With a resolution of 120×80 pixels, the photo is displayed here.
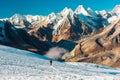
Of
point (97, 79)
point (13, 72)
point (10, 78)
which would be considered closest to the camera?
point (10, 78)

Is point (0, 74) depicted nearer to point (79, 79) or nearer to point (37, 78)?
point (37, 78)

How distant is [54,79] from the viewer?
43.4m

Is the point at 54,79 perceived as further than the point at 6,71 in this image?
No

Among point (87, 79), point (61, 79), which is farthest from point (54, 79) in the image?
point (87, 79)

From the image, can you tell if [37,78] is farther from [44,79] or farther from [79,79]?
[79,79]

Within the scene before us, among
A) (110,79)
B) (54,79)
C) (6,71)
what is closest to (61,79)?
(54,79)

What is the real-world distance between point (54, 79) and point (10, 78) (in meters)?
5.33

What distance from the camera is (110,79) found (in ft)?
150

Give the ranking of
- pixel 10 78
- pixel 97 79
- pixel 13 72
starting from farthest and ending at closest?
pixel 13 72 → pixel 97 79 → pixel 10 78

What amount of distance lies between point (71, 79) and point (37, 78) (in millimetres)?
4216

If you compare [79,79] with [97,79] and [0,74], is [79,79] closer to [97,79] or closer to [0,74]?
[97,79]

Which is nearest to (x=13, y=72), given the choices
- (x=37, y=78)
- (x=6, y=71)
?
(x=6, y=71)

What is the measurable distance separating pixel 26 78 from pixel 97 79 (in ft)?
30.2

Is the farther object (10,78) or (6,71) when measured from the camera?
(6,71)
